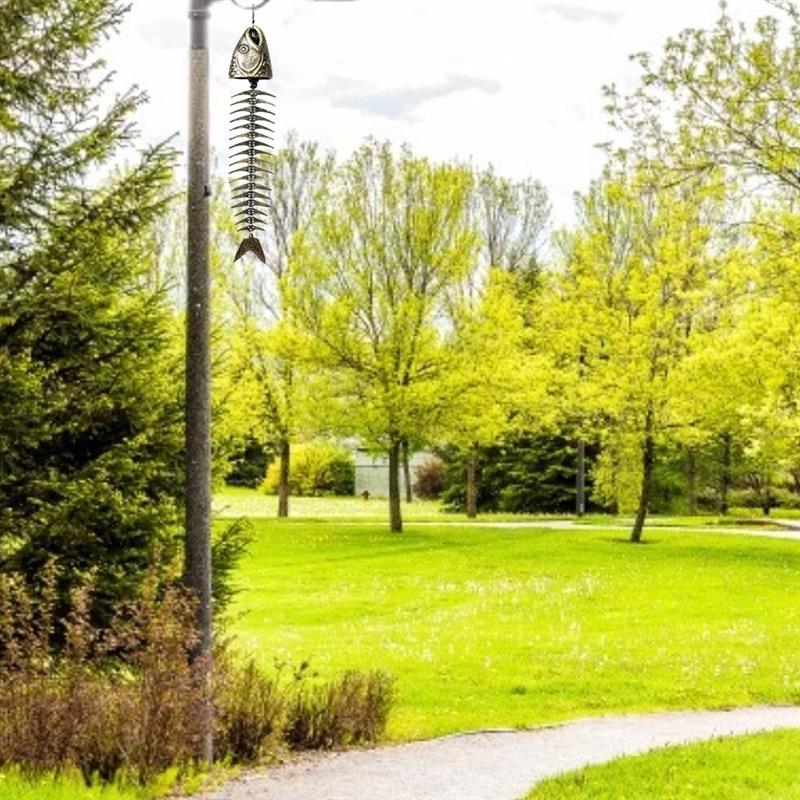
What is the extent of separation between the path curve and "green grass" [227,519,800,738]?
0.68m

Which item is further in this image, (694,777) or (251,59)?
(694,777)

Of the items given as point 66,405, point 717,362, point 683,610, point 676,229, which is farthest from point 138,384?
point 676,229

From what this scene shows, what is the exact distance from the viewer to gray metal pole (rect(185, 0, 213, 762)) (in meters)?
7.79

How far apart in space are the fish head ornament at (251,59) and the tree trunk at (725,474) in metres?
39.6

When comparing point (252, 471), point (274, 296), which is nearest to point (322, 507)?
point (252, 471)

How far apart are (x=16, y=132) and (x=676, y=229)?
22.1 metres

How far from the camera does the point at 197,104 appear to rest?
7.86m

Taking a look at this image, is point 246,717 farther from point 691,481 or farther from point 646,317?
point 691,481

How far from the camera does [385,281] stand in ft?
107

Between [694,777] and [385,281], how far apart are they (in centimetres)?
2570

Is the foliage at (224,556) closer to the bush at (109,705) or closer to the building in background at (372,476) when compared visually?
the bush at (109,705)

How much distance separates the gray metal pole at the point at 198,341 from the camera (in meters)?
7.79

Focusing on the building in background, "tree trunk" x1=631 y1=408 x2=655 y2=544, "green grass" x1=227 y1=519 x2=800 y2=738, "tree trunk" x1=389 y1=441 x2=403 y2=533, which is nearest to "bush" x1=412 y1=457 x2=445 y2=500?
the building in background

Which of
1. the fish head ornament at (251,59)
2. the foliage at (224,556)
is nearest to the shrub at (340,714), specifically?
the foliage at (224,556)
